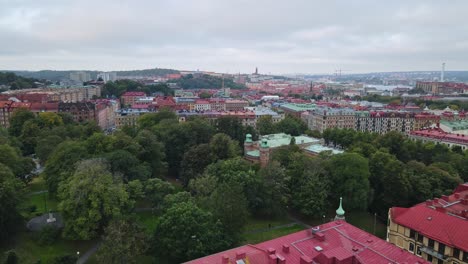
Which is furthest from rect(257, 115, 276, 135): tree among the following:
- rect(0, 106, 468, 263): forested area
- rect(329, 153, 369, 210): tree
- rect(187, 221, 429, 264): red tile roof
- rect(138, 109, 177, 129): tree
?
rect(187, 221, 429, 264): red tile roof

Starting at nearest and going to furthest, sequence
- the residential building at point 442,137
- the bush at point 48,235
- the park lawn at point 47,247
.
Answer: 1. the park lawn at point 47,247
2. the bush at point 48,235
3. the residential building at point 442,137

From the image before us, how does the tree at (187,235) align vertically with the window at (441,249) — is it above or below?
above

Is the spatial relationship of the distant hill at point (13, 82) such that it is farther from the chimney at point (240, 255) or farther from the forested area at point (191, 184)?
the chimney at point (240, 255)

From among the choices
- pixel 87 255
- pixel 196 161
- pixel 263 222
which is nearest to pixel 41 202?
pixel 87 255

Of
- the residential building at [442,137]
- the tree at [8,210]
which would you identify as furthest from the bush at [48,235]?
the residential building at [442,137]

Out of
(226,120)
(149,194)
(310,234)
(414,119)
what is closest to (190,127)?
(226,120)

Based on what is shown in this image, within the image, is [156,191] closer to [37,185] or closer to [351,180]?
[351,180]

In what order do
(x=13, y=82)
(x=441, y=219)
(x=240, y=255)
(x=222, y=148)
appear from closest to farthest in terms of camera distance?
1. (x=240, y=255)
2. (x=441, y=219)
3. (x=222, y=148)
4. (x=13, y=82)
